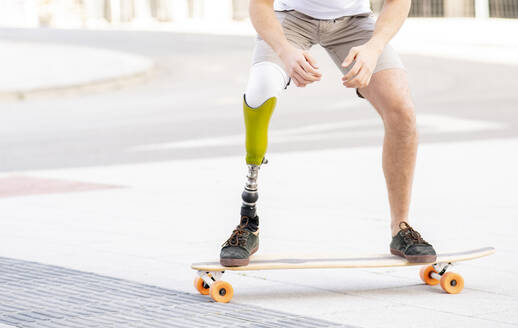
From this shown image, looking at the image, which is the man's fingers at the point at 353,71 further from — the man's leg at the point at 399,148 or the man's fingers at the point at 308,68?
the man's leg at the point at 399,148

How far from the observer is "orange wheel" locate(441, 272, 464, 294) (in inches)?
205

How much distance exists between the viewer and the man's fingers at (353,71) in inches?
199

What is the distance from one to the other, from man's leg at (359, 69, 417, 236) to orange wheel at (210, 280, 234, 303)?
88cm

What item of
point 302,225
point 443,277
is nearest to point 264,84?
point 443,277

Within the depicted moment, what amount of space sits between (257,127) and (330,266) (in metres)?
0.71

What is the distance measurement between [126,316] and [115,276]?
37.4 inches

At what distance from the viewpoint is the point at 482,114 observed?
55.0 ft

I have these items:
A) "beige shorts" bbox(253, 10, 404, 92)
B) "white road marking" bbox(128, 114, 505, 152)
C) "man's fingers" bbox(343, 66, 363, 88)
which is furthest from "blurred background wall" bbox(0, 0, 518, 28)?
"man's fingers" bbox(343, 66, 363, 88)

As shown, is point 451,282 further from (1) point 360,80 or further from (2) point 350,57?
(2) point 350,57

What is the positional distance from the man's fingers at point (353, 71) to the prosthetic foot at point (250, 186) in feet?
1.16

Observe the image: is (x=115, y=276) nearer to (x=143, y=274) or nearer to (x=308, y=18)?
(x=143, y=274)

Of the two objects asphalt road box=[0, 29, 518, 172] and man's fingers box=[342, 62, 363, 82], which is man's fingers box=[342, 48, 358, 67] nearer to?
man's fingers box=[342, 62, 363, 82]

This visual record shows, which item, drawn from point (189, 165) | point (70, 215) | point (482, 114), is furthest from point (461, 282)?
point (482, 114)

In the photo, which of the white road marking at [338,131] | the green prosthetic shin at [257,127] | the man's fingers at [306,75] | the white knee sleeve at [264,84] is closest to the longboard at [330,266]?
the green prosthetic shin at [257,127]
